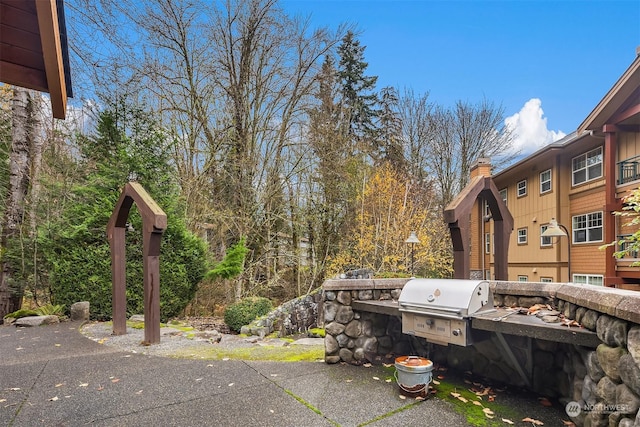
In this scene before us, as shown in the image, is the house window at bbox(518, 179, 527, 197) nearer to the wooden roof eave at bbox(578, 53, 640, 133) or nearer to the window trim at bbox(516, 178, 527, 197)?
the window trim at bbox(516, 178, 527, 197)

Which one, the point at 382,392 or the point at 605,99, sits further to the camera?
the point at 605,99

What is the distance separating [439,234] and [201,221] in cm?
1088

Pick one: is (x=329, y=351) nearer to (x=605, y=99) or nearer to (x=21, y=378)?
(x=21, y=378)

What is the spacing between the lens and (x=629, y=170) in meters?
9.83

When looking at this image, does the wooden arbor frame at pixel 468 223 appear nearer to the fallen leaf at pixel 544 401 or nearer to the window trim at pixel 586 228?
the fallen leaf at pixel 544 401

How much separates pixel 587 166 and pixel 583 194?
0.92 meters

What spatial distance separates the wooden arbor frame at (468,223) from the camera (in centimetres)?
449

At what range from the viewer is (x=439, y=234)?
650 inches

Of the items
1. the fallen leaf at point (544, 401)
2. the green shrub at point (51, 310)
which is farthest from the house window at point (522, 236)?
the green shrub at point (51, 310)

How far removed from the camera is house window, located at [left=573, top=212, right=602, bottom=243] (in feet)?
36.4

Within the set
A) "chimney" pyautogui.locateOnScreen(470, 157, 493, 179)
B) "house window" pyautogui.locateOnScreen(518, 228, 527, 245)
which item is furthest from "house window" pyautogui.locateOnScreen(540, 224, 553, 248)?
"chimney" pyautogui.locateOnScreen(470, 157, 493, 179)

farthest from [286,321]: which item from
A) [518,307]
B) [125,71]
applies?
[125,71]

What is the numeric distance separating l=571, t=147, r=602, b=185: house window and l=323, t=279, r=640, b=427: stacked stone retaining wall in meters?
10.3

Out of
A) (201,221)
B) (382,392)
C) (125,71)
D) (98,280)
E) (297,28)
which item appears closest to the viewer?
(382,392)
